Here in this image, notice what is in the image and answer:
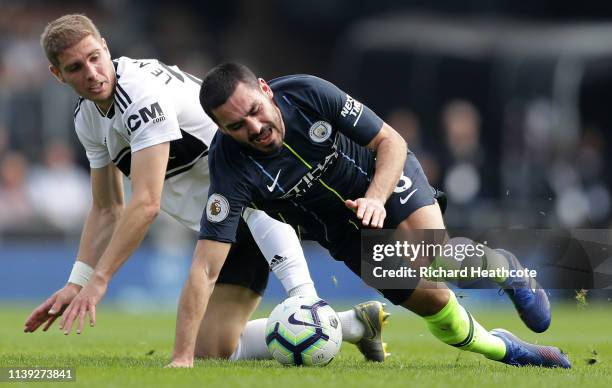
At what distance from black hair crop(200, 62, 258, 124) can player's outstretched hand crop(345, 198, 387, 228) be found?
927 millimetres

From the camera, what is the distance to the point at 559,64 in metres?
19.6

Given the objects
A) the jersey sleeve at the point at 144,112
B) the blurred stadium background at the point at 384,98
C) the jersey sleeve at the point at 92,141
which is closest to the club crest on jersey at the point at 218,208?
the jersey sleeve at the point at 144,112

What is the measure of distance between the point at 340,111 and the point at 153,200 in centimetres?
124

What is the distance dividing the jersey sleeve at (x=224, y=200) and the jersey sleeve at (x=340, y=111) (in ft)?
1.96

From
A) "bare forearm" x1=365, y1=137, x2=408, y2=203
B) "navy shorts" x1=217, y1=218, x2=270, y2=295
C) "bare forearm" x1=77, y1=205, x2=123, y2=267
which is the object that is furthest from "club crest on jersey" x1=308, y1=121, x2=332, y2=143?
"bare forearm" x1=77, y1=205, x2=123, y2=267

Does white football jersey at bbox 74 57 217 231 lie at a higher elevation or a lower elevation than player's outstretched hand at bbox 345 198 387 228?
higher

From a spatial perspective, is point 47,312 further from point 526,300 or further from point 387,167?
point 526,300

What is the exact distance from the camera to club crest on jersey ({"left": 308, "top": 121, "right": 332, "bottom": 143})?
780cm

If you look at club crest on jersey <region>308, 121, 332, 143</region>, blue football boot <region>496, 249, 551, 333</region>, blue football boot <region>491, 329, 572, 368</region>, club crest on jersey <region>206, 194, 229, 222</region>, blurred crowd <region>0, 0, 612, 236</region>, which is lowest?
blue football boot <region>491, 329, 572, 368</region>

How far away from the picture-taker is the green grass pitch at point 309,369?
7023 mm

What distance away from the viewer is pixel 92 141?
869 cm

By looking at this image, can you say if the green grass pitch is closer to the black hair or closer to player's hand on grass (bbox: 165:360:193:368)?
player's hand on grass (bbox: 165:360:193:368)

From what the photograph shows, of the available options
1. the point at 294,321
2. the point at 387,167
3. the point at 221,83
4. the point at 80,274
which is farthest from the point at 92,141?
the point at 387,167

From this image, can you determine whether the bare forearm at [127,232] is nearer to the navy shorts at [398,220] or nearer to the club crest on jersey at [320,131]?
the club crest on jersey at [320,131]
